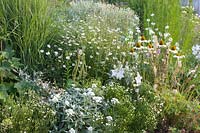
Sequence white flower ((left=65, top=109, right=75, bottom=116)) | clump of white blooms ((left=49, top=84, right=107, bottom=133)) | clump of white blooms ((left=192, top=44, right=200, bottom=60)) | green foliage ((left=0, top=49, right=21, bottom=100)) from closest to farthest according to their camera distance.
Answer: white flower ((left=65, top=109, right=75, bottom=116))
clump of white blooms ((left=49, top=84, right=107, bottom=133))
green foliage ((left=0, top=49, right=21, bottom=100))
clump of white blooms ((left=192, top=44, right=200, bottom=60))

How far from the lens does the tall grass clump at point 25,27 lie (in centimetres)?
431

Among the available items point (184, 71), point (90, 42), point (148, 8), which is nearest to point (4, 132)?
point (90, 42)

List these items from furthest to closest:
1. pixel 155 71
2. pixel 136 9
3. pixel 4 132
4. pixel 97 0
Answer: pixel 97 0 < pixel 136 9 < pixel 155 71 < pixel 4 132

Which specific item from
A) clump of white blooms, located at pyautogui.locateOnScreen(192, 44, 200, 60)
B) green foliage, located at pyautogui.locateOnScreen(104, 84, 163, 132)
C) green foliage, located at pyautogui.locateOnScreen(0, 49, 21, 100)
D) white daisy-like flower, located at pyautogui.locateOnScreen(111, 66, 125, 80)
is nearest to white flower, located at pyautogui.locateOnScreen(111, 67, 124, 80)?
white daisy-like flower, located at pyautogui.locateOnScreen(111, 66, 125, 80)

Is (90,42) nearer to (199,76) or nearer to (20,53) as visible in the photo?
(20,53)

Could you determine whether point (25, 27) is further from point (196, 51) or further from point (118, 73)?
point (196, 51)

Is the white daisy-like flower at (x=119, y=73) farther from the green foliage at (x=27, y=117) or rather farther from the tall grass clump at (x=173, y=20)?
the tall grass clump at (x=173, y=20)

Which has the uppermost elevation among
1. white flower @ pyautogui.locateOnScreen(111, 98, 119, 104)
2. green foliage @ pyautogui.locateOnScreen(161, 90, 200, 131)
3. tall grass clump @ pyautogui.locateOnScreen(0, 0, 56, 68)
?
tall grass clump @ pyautogui.locateOnScreen(0, 0, 56, 68)

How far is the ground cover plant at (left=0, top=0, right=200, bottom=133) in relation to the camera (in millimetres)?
3287

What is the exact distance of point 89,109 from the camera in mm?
3326

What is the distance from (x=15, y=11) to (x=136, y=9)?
2.75 metres

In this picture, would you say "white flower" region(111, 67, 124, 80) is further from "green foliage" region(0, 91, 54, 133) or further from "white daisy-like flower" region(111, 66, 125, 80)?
"green foliage" region(0, 91, 54, 133)

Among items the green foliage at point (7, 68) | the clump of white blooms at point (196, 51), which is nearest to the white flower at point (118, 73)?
the green foliage at point (7, 68)

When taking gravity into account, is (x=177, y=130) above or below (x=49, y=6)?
below
